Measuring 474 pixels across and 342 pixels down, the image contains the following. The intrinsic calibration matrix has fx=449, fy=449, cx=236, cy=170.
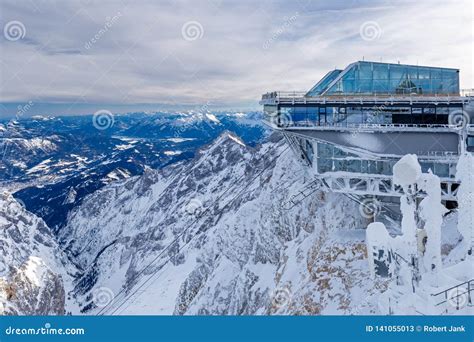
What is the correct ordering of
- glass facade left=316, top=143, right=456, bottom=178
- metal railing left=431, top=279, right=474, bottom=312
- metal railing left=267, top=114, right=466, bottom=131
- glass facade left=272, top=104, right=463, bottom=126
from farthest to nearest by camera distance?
glass facade left=272, top=104, right=463, bottom=126
metal railing left=267, top=114, right=466, bottom=131
glass facade left=316, top=143, right=456, bottom=178
metal railing left=431, top=279, right=474, bottom=312

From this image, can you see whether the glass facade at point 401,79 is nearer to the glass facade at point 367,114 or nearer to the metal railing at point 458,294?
the glass facade at point 367,114

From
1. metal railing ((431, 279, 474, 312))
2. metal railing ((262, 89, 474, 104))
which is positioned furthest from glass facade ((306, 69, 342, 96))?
metal railing ((431, 279, 474, 312))

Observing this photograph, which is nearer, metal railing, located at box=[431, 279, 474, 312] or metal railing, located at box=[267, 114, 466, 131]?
metal railing, located at box=[431, 279, 474, 312]

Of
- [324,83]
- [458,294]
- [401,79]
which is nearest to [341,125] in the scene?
[324,83]

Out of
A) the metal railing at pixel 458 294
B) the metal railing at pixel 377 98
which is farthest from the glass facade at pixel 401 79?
the metal railing at pixel 458 294

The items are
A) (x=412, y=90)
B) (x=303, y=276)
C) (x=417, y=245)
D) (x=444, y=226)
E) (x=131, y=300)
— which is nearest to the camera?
(x=417, y=245)

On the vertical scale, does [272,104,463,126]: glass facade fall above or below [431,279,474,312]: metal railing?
above

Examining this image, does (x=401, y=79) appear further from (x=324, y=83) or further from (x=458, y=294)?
(x=458, y=294)

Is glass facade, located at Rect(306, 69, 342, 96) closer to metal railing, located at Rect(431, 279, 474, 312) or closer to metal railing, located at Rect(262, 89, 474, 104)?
metal railing, located at Rect(262, 89, 474, 104)
